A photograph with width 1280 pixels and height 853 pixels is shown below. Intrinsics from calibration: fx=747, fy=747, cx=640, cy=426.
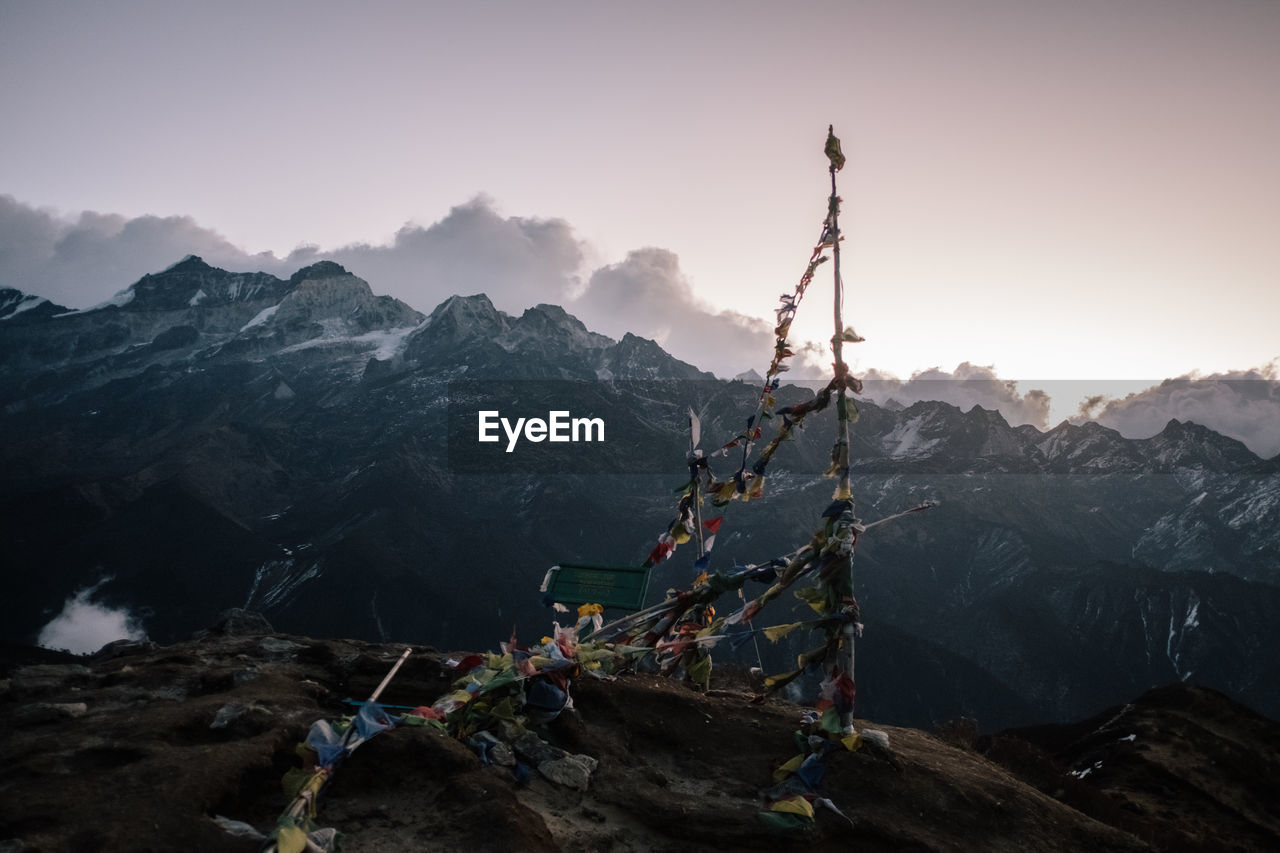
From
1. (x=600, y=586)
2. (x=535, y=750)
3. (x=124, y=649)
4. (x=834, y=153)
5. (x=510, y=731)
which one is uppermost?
(x=834, y=153)

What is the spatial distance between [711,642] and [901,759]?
3.22 metres

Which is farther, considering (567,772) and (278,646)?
(278,646)

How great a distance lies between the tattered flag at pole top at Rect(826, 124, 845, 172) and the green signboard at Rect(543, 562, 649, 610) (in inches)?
297

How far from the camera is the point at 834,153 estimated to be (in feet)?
40.7

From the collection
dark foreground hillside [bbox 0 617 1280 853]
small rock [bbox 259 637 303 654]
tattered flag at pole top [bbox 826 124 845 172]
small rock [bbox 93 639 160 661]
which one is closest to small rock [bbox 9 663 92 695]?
dark foreground hillside [bbox 0 617 1280 853]

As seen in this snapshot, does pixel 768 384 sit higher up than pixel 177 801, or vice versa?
pixel 768 384

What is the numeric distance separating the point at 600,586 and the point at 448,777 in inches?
176

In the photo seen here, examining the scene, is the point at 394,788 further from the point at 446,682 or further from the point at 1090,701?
the point at 1090,701

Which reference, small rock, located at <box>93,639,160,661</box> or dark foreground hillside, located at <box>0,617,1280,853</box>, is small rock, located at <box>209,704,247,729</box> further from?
small rock, located at <box>93,639,160,661</box>

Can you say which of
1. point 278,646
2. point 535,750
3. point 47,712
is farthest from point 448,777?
point 278,646

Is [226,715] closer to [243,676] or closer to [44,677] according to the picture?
[243,676]

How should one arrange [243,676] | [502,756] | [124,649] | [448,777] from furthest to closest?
1. [124,649]
2. [243,676]
3. [502,756]
4. [448,777]

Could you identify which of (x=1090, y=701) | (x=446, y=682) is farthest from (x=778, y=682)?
(x=1090, y=701)

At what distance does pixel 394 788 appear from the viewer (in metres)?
8.73
